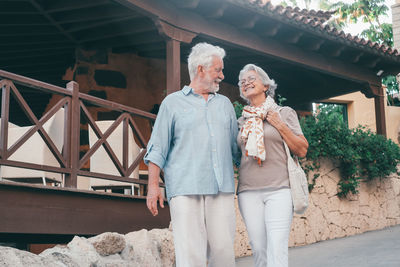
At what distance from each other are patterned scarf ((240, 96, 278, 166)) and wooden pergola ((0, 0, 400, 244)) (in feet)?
7.62

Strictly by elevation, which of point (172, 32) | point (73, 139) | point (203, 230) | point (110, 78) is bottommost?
point (203, 230)

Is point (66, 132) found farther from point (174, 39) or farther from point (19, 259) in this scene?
point (174, 39)

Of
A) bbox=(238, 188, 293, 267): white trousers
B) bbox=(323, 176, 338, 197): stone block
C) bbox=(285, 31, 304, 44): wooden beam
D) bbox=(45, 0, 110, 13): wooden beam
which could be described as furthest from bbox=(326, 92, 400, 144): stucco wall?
bbox=(238, 188, 293, 267): white trousers

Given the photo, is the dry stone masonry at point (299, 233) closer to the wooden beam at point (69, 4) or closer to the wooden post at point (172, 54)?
the wooden post at point (172, 54)

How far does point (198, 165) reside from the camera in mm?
3072

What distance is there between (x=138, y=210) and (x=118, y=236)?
1.06m

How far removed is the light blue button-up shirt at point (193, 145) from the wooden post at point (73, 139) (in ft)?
7.85

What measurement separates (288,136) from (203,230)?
795 millimetres

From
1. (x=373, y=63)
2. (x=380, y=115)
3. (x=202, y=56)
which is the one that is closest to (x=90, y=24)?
(x=202, y=56)

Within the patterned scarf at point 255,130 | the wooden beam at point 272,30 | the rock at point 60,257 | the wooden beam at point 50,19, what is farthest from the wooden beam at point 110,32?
the patterned scarf at point 255,130

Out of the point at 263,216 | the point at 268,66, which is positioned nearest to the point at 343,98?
the point at 268,66

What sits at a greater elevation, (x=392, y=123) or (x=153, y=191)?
(x=392, y=123)

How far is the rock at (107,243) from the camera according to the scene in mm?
4816

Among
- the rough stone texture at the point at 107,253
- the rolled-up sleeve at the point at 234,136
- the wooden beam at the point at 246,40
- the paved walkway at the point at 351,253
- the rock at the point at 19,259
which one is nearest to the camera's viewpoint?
the rolled-up sleeve at the point at 234,136
